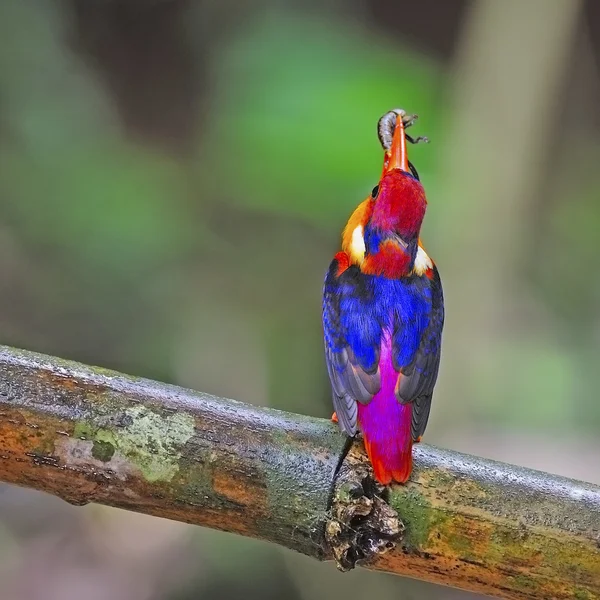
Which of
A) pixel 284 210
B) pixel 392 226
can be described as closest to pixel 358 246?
pixel 392 226

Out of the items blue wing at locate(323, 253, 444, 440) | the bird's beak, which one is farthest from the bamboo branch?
the bird's beak

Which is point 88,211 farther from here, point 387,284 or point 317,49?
point 387,284

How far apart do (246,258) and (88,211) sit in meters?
0.50

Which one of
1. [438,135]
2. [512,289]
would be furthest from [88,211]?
[512,289]

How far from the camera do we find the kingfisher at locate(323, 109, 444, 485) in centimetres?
115

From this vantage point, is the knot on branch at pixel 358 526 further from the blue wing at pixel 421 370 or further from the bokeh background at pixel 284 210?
the bokeh background at pixel 284 210

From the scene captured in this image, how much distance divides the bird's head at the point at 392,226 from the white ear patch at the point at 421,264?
24 millimetres

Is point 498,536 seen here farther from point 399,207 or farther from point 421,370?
point 399,207

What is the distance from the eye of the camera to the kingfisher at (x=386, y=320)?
3.77ft

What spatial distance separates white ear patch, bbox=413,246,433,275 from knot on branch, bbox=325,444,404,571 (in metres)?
0.45

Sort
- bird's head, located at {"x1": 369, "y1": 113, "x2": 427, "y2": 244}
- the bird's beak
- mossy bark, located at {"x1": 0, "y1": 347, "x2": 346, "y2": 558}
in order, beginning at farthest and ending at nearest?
the bird's beak → bird's head, located at {"x1": 369, "y1": 113, "x2": 427, "y2": 244} → mossy bark, located at {"x1": 0, "y1": 347, "x2": 346, "y2": 558}

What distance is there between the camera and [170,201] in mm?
2502

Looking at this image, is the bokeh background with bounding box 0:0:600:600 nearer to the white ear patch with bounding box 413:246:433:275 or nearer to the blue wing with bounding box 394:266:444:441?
the white ear patch with bounding box 413:246:433:275

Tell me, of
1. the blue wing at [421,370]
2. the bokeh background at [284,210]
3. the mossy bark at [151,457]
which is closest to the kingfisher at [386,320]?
the blue wing at [421,370]
